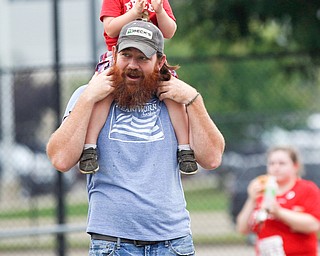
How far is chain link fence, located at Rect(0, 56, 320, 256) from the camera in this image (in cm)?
1075

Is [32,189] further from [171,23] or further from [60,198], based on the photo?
[171,23]

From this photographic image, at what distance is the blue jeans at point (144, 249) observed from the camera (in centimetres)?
458

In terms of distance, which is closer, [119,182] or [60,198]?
[119,182]

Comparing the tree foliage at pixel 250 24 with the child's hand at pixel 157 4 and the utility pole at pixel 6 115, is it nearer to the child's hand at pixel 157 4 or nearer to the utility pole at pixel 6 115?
the utility pole at pixel 6 115

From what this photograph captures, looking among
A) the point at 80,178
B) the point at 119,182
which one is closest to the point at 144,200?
the point at 119,182

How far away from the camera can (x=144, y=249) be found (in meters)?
4.63

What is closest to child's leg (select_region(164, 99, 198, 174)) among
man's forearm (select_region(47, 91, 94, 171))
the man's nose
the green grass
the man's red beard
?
the man's red beard

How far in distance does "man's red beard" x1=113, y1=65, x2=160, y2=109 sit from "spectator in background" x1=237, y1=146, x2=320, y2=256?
253cm

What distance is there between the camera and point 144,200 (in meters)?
4.61

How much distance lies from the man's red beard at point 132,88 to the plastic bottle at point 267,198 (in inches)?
98.1

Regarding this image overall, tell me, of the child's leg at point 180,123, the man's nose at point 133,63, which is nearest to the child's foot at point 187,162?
the child's leg at point 180,123

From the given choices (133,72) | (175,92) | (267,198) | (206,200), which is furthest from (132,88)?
(206,200)

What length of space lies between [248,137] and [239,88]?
0.63 meters

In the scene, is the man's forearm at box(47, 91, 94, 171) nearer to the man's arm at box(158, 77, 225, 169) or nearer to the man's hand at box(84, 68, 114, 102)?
the man's hand at box(84, 68, 114, 102)
